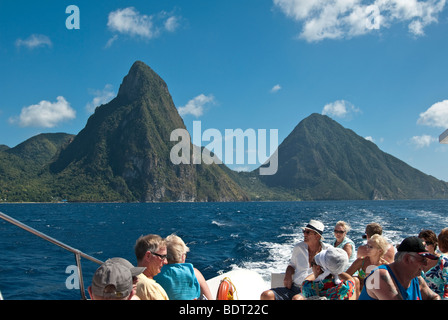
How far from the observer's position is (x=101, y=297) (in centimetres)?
207

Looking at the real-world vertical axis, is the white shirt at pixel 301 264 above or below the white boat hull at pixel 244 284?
above

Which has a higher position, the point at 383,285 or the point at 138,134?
the point at 138,134

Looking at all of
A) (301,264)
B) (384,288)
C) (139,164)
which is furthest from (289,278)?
(139,164)

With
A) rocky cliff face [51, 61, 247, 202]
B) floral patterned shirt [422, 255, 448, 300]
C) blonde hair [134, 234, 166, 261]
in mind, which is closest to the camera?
blonde hair [134, 234, 166, 261]

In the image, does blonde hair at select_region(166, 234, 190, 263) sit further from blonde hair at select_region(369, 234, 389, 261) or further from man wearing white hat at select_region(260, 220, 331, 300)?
blonde hair at select_region(369, 234, 389, 261)

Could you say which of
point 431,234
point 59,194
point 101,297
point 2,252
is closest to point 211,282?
point 431,234

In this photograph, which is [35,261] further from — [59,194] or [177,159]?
[177,159]

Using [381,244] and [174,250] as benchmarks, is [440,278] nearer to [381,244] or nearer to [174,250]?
[381,244]

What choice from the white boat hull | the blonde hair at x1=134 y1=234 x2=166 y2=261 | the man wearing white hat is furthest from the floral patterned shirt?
the blonde hair at x1=134 y1=234 x2=166 y2=261

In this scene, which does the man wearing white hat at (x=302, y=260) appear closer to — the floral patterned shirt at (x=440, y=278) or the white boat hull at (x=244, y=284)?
the floral patterned shirt at (x=440, y=278)

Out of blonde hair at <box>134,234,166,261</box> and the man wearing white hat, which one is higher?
blonde hair at <box>134,234,166,261</box>

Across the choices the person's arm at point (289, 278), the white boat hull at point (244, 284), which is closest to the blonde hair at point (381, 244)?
the person's arm at point (289, 278)

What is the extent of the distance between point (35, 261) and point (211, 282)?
13.9 meters

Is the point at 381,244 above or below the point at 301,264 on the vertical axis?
above
